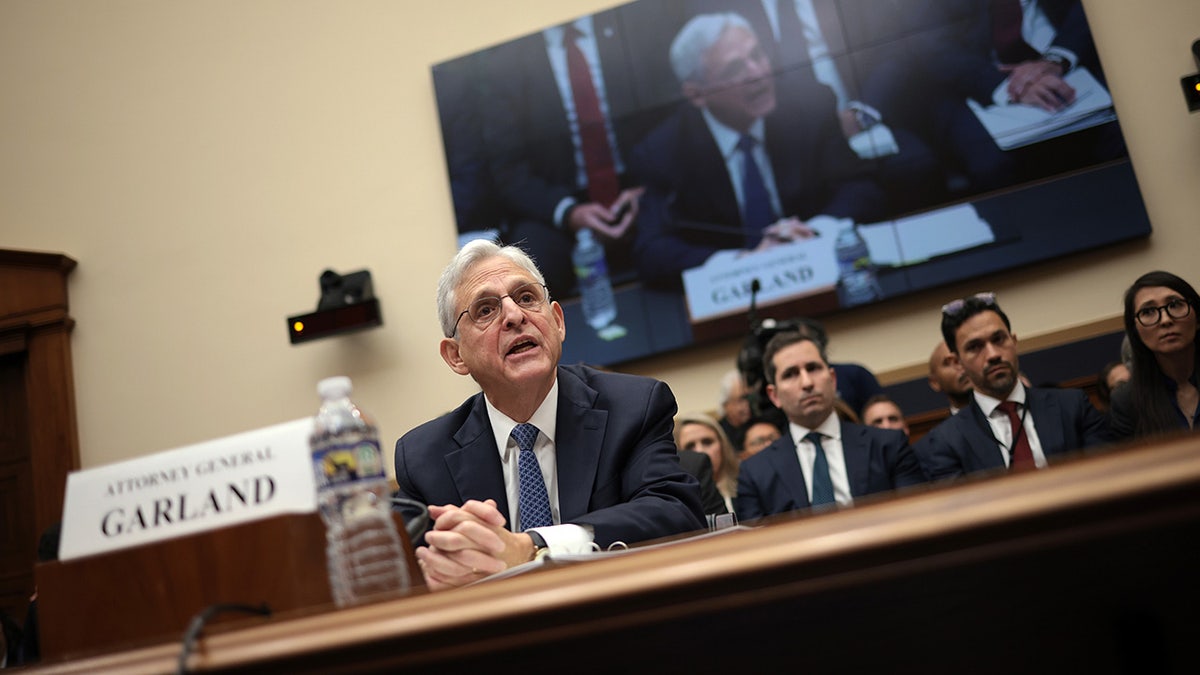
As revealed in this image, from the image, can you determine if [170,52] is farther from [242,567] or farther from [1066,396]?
[242,567]

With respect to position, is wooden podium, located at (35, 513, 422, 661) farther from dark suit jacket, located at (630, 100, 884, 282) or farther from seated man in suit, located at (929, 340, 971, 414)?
dark suit jacket, located at (630, 100, 884, 282)

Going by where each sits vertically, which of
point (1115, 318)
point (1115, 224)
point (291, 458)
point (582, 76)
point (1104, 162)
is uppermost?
point (582, 76)

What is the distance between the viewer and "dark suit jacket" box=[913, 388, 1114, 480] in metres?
2.97

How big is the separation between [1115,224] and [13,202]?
630 centimetres

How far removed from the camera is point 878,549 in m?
0.64

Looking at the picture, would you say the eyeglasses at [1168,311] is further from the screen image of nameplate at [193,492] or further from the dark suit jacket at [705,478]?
the screen image of nameplate at [193,492]

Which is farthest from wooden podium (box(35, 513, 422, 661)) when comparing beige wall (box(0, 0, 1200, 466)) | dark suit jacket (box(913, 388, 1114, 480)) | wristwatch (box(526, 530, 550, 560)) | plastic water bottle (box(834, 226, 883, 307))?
beige wall (box(0, 0, 1200, 466))

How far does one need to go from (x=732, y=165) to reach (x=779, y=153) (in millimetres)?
241

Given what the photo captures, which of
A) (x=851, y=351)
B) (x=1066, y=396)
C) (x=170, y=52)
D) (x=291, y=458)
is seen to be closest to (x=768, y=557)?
(x=291, y=458)

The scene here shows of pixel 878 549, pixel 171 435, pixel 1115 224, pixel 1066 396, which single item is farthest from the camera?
pixel 171 435

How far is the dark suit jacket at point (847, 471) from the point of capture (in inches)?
120

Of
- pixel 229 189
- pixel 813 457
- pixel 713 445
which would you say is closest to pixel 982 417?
pixel 813 457

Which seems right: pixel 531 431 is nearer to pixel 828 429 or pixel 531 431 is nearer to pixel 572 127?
pixel 828 429

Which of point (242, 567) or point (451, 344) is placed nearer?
point (242, 567)
